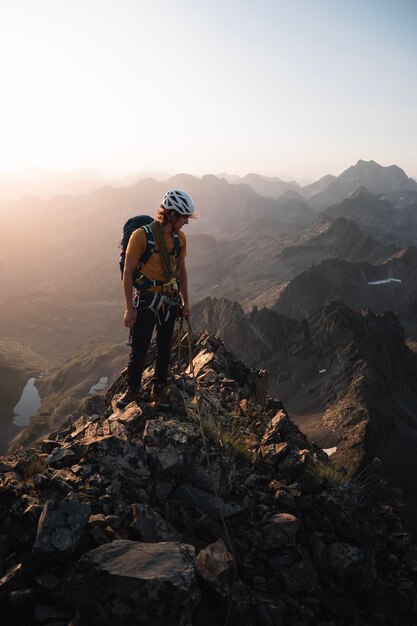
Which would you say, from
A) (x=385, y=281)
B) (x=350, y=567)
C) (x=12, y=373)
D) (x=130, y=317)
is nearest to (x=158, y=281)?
(x=130, y=317)

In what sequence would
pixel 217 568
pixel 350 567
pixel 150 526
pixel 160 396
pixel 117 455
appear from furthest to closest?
pixel 160 396
pixel 117 455
pixel 350 567
pixel 150 526
pixel 217 568

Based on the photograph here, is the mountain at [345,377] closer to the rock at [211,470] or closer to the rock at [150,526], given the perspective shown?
the rock at [211,470]

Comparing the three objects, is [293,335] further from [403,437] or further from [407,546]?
[407,546]

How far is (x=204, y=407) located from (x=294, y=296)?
509ft

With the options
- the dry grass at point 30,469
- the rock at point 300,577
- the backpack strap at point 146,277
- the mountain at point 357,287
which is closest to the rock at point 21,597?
the dry grass at point 30,469

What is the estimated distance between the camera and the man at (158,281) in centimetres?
862

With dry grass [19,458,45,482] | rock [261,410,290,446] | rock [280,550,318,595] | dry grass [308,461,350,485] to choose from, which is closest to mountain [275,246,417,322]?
rock [261,410,290,446]

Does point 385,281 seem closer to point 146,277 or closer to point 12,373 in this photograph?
point 12,373

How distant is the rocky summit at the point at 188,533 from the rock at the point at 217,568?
0.02 meters

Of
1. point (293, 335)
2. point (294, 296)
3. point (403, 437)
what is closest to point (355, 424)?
point (403, 437)

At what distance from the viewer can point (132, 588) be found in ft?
17.9

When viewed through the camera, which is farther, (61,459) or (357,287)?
(357,287)

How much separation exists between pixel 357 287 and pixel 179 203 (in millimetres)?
173562

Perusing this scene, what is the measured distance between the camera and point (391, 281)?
593 feet
